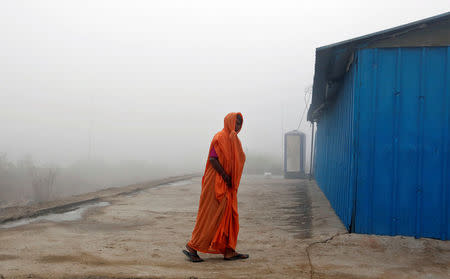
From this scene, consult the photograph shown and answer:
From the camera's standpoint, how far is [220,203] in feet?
14.9

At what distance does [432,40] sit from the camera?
538cm

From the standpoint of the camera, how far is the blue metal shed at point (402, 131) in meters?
5.28

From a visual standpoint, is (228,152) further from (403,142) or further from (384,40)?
(384,40)

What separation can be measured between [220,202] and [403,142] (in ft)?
9.27

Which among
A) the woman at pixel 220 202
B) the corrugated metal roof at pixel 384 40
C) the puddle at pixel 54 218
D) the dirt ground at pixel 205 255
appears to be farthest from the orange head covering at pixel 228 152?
the puddle at pixel 54 218

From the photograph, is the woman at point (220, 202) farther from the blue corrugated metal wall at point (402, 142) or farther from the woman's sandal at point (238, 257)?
the blue corrugated metal wall at point (402, 142)

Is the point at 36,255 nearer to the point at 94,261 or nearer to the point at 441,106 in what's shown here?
the point at 94,261

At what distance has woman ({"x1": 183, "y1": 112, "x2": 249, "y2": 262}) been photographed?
4.50 m

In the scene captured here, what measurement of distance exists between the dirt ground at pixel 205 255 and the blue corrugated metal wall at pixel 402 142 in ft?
1.03

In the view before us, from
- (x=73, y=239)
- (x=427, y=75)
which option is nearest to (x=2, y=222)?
(x=73, y=239)

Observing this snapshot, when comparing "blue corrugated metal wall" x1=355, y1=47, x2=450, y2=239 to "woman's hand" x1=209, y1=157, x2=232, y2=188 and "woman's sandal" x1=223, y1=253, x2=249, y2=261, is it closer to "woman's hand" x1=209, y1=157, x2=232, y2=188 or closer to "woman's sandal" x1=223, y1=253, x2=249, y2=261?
"woman's sandal" x1=223, y1=253, x2=249, y2=261

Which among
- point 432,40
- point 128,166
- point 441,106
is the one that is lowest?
point 128,166

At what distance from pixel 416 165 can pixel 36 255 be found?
5.23m

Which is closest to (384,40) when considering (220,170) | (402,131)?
(402,131)
